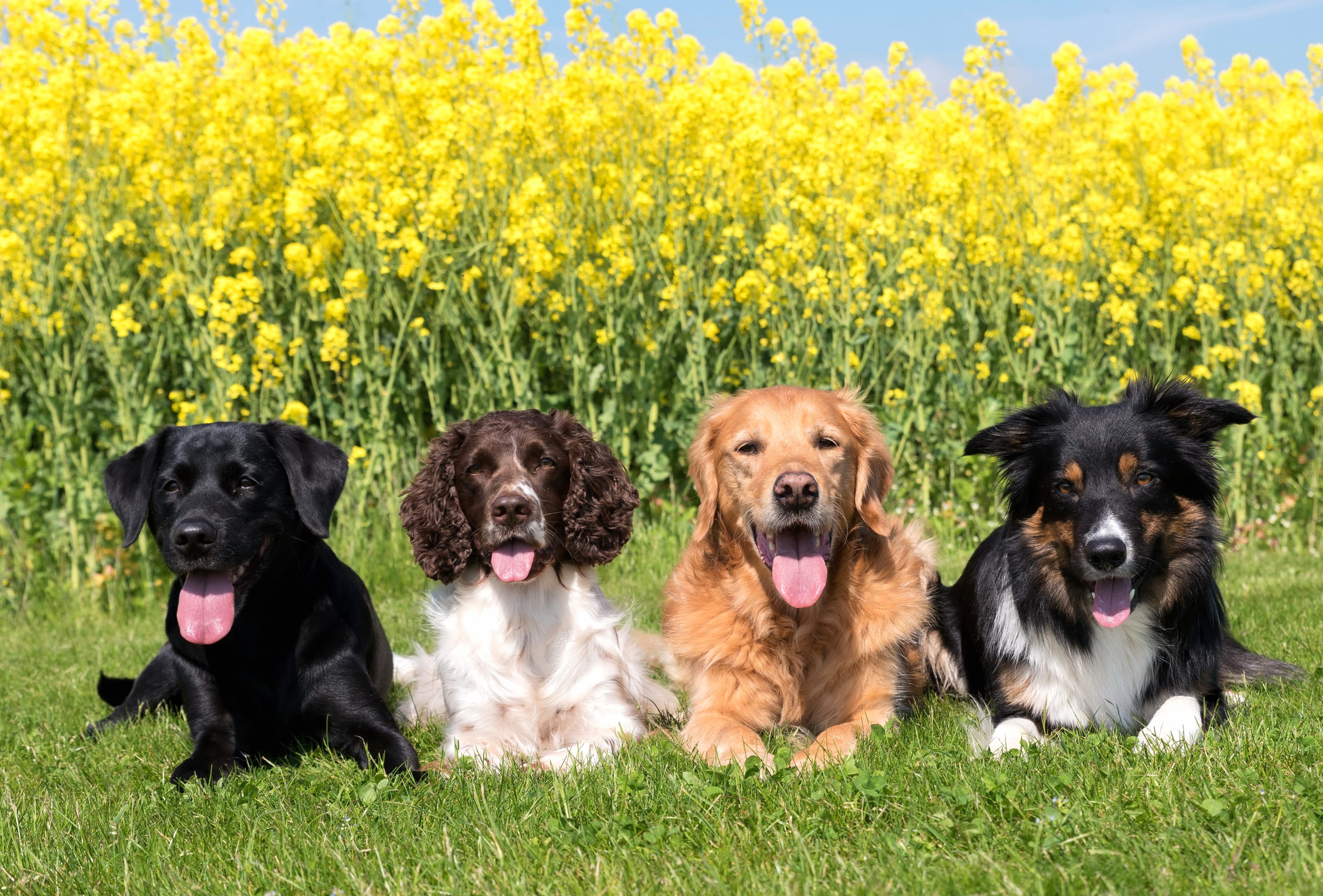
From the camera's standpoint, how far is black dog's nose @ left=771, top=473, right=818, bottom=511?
12.4 feet

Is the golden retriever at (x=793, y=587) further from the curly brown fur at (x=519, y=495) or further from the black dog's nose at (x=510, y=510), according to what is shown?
the black dog's nose at (x=510, y=510)

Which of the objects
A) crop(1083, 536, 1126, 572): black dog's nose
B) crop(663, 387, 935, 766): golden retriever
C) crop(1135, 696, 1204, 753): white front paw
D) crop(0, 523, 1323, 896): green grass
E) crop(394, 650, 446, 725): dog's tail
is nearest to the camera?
crop(0, 523, 1323, 896): green grass

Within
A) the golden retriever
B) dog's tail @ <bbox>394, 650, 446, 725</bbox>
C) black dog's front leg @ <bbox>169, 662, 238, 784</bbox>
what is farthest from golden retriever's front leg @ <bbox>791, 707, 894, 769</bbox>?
black dog's front leg @ <bbox>169, 662, 238, 784</bbox>

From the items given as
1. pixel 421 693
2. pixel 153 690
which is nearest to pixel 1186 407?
pixel 421 693

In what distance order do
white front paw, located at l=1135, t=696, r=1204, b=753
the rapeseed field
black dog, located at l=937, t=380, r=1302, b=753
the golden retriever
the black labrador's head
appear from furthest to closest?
the rapeseed field, the golden retriever, the black labrador's head, black dog, located at l=937, t=380, r=1302, b=753, white front paw, located at l=1135, t=696, r=1204, b=753

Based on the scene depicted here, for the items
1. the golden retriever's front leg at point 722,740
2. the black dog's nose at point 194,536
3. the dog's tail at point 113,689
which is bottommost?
the dog's tail at point 113,689

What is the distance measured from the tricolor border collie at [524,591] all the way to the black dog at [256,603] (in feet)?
1.10

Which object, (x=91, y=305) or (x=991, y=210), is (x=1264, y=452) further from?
(x=91, y=305)

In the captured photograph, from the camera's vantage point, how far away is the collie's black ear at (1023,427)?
4.03 m

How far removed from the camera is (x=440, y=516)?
170 inches

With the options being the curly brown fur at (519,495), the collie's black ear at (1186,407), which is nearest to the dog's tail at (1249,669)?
the collie's black ear at (1186,407)

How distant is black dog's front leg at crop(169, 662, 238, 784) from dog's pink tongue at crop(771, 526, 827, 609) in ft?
6.60

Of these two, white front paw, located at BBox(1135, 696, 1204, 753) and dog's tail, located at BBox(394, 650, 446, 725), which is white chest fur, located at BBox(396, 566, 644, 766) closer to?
dog's tail, located at BBox(394, 650, 446, 725)

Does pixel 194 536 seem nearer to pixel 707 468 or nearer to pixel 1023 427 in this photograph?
pixel 707 468
